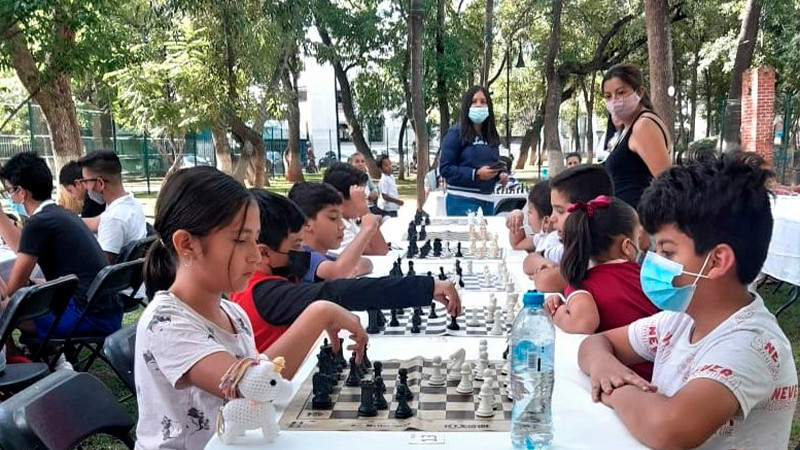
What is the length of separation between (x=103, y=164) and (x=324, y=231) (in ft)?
7.55

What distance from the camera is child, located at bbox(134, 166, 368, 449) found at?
5.15 ft

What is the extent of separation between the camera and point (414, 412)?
5.35 ft

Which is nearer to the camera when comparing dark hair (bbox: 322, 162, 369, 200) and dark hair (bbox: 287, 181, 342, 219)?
dark hair (bbox: 287, 181, 342, 219)

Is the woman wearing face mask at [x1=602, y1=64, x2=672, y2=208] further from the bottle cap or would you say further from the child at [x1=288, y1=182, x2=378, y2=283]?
the bottle cap

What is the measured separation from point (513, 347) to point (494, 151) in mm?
3959

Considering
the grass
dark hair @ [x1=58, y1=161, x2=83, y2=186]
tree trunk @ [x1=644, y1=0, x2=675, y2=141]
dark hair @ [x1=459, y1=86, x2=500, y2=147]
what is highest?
tree trunk @ [x1=644, y1=0, x2=675, y2=141]

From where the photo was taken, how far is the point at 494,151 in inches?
215

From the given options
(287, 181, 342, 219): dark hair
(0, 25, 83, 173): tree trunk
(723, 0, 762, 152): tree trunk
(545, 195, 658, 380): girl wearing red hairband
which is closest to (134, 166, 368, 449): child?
(545, 195, 658, 380): girl wearing red hairband

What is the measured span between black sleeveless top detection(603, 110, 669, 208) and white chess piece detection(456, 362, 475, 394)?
217cm

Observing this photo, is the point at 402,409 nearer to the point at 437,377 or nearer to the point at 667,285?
the point at 437,377

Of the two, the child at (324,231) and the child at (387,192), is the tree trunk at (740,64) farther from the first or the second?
the child at (324,231)

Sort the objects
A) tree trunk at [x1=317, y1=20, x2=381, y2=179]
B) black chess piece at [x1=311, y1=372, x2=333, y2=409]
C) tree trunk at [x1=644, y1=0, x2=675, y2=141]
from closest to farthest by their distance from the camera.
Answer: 1. black chess piece at [x1=311, y1=372, x2=333, y2=409]
2. tree trunk at [x1=644, y1=0, x2=675, y2=141]
3. tree trunk at [x1=317, y1=20, x2=381, y2=179]

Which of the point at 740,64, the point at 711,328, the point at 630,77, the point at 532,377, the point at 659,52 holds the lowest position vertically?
the point at 532,377

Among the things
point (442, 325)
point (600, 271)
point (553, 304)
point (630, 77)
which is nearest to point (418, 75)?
point (630, 77)
